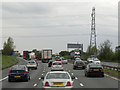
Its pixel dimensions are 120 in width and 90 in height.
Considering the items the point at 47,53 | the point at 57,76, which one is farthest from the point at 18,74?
the point at 47,53

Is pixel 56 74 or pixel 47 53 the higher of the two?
pixel 47 53

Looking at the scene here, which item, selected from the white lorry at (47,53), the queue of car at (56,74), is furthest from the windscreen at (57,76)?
the white lorry at (47,53)

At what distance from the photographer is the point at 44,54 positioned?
79312mm

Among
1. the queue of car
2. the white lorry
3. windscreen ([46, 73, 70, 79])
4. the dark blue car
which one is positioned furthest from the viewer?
the white lorry

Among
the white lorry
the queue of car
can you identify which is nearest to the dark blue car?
the queue of car

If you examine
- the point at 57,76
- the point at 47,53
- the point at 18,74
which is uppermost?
the point at 47,53

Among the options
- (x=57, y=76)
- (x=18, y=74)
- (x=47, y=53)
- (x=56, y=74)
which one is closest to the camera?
(x=57, y=76)

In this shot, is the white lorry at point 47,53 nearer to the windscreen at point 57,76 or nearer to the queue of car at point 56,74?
the queue of car at point 56,74

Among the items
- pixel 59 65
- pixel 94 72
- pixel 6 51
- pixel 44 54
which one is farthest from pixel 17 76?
pixel 6 51

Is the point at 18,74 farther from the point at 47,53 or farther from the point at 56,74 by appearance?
the point at 47,53

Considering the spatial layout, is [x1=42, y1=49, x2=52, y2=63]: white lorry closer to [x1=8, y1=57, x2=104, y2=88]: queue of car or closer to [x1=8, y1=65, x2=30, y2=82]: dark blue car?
[x1=8, y1=57, x2=104, y2=88]: queue of car

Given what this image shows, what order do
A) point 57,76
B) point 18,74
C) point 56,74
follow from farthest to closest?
point 18,74
point 56,74
point 57,76

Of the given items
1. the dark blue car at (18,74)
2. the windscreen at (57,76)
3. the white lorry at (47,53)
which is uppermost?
the white lorry at (47,53)

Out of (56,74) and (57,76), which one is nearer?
Answer: (57,76)
